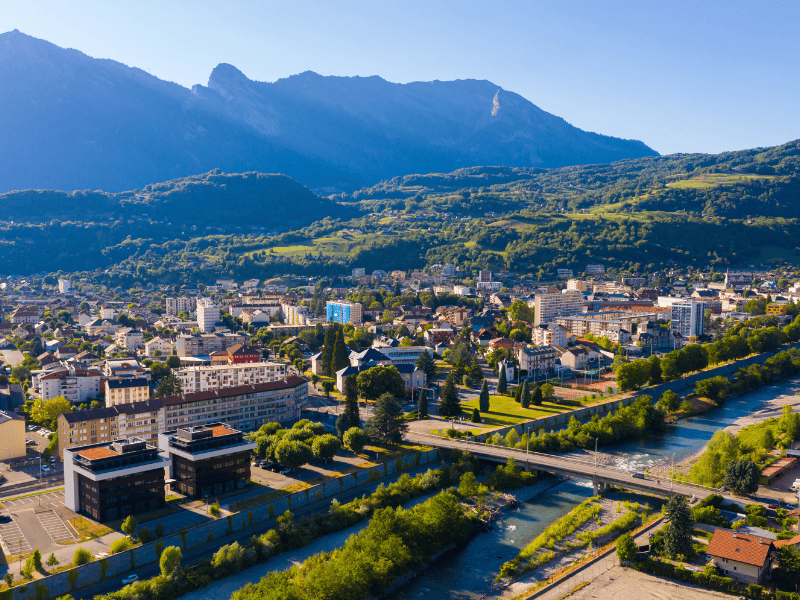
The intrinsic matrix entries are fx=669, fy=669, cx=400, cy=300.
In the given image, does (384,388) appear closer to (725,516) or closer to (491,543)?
(491,543)

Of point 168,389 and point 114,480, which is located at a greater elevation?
point 168,389

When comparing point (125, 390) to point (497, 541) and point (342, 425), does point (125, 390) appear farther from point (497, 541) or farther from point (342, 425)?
point (497, 541)

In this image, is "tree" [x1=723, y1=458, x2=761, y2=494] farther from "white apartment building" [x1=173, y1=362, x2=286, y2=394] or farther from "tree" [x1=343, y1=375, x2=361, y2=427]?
"white apartment building" [x1=173, y1=362, x2=286, y2=394]

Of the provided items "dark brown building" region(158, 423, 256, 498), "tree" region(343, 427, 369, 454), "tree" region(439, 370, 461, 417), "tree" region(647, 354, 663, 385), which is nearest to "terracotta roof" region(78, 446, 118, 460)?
"dark brown building" region(158, 423, 256, 498)

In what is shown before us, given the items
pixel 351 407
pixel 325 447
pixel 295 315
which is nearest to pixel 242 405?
pixel 351 407

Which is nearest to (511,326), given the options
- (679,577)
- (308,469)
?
(308,469)

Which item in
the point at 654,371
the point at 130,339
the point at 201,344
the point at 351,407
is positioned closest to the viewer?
the point at 351,407
